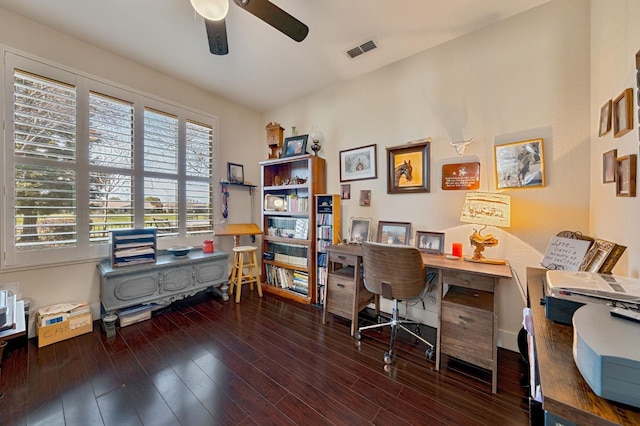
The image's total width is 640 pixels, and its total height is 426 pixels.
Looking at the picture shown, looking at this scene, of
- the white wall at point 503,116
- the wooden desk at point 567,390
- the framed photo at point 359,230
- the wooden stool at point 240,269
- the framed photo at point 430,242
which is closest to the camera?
the wooden desk at point 567,390

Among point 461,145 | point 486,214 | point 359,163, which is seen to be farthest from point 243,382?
point 461,145

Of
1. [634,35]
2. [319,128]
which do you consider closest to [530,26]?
[634,35]

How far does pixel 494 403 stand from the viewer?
1487 mm

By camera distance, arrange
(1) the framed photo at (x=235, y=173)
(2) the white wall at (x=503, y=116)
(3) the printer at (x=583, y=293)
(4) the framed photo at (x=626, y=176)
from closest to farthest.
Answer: (3) the printer at (x=583, y=293) → (4) the framed photo at (x=626, y=176) → (2) the white wall at (x=503, y=116) → (1) the framed photo at (x=235, y=173)

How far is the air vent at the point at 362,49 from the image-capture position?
2324mm

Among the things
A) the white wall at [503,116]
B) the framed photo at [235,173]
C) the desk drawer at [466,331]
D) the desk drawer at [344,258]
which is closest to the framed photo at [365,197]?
the white wall at [503,116]

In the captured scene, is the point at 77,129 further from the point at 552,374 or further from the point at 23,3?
the point at 552,374

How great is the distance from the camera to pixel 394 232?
255cm

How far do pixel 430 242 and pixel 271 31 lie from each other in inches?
99.7

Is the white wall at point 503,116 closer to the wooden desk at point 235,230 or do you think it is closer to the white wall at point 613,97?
the white wall at point 613,97

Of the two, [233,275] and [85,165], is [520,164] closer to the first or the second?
[233,275]

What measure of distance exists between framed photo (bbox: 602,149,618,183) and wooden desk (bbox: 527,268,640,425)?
106 cm

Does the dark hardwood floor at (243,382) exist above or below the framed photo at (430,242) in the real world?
below

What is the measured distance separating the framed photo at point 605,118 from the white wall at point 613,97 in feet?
0.10
